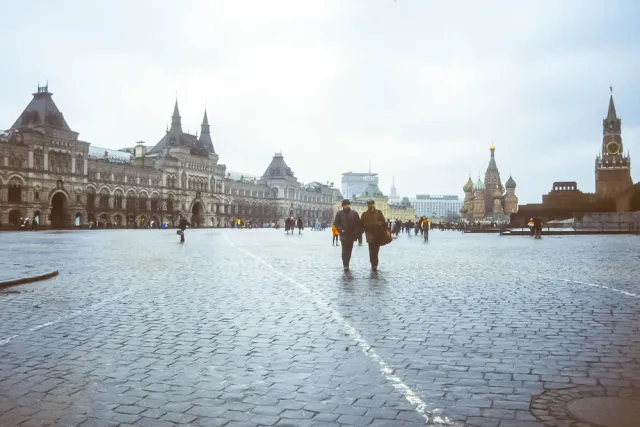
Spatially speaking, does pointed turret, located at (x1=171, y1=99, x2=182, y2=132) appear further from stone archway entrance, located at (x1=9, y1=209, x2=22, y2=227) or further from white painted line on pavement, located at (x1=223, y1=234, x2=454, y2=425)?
white painted line on pavement, located at (x1=223, y1=234, x2=454, y2=425)

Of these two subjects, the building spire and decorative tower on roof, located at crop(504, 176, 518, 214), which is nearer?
the building spire

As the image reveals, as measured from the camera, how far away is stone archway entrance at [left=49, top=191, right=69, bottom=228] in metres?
76.7

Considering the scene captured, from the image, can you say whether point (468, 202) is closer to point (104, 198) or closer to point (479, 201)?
point (479, 201)

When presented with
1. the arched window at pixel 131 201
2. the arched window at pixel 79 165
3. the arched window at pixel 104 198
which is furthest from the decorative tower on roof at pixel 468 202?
the arched window at pixel 79 165

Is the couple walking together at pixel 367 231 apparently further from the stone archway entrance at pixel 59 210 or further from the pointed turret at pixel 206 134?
the pointed turret at pixel 206 134

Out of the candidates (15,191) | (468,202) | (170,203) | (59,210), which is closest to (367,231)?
(15,191)

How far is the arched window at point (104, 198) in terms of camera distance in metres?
85.3

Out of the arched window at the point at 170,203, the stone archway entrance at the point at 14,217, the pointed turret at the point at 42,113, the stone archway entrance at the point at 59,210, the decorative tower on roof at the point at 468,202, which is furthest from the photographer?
the decorative tower on roof at the point at 468,202

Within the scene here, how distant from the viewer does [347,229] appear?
15141 mm

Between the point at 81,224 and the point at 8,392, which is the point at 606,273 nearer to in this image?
the point at 8,392

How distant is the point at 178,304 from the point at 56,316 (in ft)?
5.89

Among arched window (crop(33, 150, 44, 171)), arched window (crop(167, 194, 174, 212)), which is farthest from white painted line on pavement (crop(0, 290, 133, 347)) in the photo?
arched window (crop(167, 194, 174, 212))

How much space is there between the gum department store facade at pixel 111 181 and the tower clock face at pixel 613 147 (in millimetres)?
78063

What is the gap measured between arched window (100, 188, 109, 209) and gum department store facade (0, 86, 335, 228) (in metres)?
0.15
